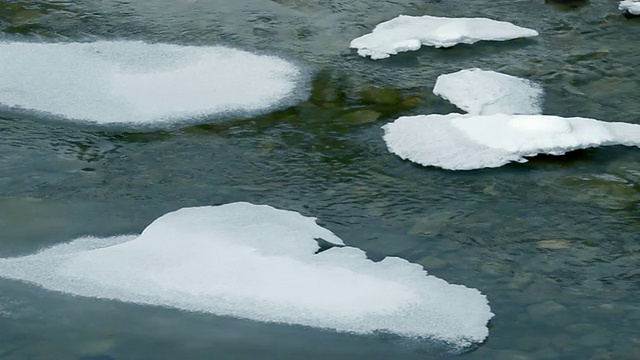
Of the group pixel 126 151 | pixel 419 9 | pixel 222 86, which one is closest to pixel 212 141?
pixel 126 151

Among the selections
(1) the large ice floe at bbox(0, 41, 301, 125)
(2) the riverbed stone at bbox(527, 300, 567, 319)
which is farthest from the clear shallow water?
(1) the large ice floe at bbox(0, 41, 301, 125)

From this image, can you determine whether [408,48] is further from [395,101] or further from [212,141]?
[212,141]

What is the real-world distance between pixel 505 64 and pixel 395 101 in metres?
0.86

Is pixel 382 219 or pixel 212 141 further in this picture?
pixel 212 141

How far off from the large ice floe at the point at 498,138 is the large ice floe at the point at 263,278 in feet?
2.88

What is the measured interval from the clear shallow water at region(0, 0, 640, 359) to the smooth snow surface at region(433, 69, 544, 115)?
4.1 inches

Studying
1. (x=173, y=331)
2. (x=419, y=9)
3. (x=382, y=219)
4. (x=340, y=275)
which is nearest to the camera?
(x=173, y=331)

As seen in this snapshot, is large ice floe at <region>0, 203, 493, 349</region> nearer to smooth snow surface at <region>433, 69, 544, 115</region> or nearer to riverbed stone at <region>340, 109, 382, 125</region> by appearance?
riverbed stone at <region>340, 109, 382, 125</region>

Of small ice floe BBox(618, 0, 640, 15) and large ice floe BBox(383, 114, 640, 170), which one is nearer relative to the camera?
large ice floe BBox(383, 114, 640, 170)

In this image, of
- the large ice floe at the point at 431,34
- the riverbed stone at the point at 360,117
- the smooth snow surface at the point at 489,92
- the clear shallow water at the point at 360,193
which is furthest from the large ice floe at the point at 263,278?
the large ice floe at the point at 431,34

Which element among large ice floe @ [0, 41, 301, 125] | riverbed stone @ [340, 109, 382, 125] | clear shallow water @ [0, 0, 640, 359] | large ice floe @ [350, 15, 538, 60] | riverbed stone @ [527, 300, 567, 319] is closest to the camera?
clear shallow water @ [0, 0, 640, 359]

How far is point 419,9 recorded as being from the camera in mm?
6961

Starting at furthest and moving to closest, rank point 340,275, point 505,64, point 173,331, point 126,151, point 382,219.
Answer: point 505,64, point 126,151, point 382,219, point 340,275, point 173,331

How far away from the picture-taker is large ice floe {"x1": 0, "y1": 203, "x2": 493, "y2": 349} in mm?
3379
